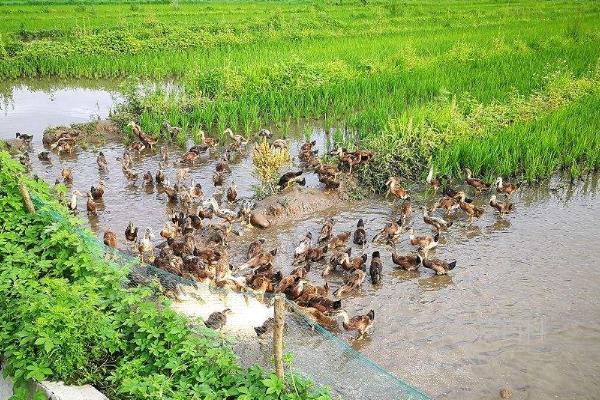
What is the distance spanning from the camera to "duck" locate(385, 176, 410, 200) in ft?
34.7

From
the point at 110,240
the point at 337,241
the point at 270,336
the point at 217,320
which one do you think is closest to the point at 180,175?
the point at 110,240

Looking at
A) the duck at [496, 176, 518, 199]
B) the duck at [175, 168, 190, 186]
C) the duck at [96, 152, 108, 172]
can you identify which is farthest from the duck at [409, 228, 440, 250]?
the duck at [96, 152, 108, 172]

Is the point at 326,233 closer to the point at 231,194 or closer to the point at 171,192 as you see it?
the point at 231,194

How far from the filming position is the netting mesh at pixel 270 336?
498cm

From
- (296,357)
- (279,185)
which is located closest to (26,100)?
(279,185)

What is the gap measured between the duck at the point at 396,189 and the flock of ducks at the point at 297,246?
0.07ft

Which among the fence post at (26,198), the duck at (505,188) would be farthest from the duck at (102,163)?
the duck at (505,188)

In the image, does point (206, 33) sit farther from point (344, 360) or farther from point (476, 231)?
point (344, 360)

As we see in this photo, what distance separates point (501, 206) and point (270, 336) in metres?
5.72

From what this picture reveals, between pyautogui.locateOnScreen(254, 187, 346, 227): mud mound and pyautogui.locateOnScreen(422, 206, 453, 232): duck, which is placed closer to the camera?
pyautogui.locateOnScreen(422, 206, 453, 232): duck

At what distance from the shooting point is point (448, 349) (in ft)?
22.2

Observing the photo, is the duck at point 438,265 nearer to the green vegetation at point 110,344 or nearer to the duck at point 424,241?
the duck at point 424,241

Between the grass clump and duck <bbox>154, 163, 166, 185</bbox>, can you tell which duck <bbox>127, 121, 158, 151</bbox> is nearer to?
duck <bbox>154, 163, 166, 185</bbox>

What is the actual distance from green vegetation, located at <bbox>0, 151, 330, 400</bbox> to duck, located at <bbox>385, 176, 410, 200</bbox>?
5.92 m
